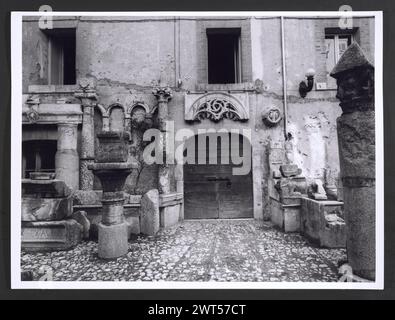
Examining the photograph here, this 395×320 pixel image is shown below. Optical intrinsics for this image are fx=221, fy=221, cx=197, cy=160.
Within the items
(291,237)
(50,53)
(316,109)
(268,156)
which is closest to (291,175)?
(268,156)

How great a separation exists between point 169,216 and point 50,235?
5.70 feet

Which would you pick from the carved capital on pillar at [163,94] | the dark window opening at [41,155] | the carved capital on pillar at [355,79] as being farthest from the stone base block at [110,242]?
the carved capital on pillar at [355,79]

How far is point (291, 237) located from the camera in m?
3.44

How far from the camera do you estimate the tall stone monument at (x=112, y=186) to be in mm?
2775

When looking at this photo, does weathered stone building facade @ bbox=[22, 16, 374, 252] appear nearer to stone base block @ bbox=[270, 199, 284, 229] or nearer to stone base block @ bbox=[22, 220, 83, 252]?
stone base block @ bbox=[270, 199, 284, 229]

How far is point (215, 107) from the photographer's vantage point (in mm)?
4008

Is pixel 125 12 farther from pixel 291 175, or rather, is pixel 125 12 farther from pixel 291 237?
pixel 291 237

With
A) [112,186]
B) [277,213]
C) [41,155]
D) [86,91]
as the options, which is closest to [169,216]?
[112,186]

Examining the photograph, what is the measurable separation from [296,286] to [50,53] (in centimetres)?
518

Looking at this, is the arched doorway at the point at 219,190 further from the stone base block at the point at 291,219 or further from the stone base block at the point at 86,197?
the stone base block at the point at 86,197

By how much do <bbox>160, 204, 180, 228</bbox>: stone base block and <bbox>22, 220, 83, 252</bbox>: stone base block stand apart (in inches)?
49.2

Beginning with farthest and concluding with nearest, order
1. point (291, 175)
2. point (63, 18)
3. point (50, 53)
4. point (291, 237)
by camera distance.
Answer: point (50, 53) < point (291, 175) < point (291, 237) < point (63, 18)

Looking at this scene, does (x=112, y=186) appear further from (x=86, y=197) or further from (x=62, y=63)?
(x=62, y=63)
